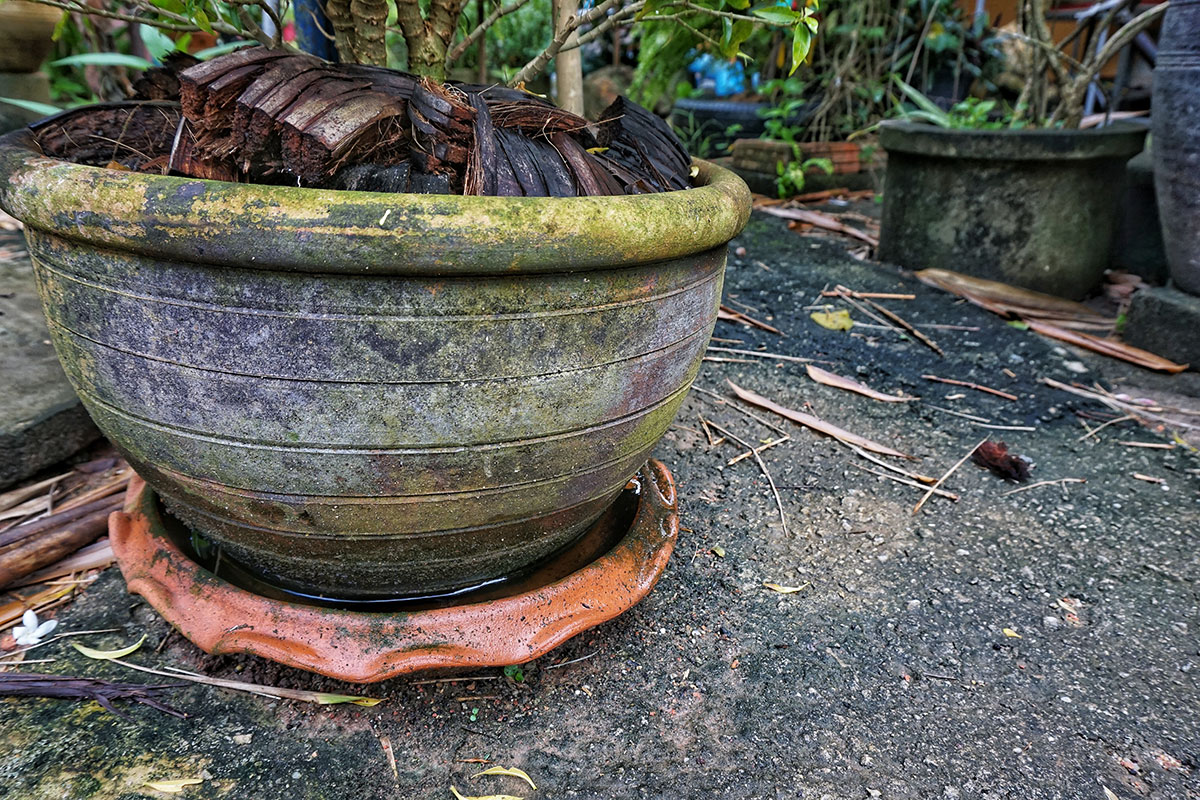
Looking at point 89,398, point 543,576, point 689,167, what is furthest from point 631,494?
point 89,398

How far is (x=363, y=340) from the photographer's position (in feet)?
3.98

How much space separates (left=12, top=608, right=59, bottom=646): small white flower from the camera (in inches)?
66.3

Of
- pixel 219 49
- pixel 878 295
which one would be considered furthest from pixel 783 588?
pixel 219 49

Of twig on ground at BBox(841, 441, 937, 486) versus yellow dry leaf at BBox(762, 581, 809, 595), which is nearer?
yellow dry leaf at BBox(762, 581, 809, 595)

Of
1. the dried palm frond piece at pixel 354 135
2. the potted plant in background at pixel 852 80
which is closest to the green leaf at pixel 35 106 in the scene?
the dried palm frond piece at pixel 354 135

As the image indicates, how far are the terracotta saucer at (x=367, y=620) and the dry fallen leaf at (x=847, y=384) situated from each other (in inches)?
62.7

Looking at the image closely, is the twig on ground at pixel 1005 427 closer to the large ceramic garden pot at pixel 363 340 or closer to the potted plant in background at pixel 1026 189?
the potted plant in background at pixel 1026 189

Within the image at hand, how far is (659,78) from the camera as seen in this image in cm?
564

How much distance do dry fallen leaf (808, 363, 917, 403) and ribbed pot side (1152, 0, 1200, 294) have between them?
139cm

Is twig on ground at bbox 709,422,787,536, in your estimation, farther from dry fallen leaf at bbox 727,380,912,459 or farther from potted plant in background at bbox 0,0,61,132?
potted plant in background at bbox 0,0,61,132

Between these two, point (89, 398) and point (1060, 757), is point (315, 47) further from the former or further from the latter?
point (1060, 757)

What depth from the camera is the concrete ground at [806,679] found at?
4.67ft

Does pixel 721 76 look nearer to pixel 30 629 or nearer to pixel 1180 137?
pixel 1180 137

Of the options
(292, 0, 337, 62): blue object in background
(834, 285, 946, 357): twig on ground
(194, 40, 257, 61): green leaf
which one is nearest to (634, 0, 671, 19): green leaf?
(292, 0, 337, 62): blue object in background
